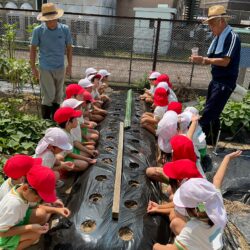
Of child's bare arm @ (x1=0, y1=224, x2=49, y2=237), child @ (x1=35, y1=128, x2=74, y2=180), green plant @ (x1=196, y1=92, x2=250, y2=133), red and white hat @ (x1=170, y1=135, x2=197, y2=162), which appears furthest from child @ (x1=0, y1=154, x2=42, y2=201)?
green plant @ (x1=196, y1=92, x2=250, y2=133)

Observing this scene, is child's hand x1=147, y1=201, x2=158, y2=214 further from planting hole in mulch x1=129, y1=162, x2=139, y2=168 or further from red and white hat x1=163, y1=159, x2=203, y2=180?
planting hole in mulch x1=129, y1=162, x2=139, y2=168

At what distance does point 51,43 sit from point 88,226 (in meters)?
3.33

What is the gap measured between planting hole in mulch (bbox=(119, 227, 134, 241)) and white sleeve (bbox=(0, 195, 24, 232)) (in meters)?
0.82

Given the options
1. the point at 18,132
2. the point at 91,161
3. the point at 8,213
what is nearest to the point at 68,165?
the point at 91,161

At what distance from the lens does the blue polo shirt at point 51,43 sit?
4.84 metres

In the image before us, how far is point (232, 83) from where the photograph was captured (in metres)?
4.51

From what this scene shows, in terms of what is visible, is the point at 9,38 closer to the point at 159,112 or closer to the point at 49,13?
the point at 49,13

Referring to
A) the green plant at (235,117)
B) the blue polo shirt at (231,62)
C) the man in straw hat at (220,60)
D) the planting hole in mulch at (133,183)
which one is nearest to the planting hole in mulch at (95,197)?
the planting hole in mulch at (133,183)

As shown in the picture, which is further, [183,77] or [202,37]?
[183,77]

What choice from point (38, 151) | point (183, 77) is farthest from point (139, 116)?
point (183, 77)

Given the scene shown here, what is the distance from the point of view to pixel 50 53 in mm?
4965

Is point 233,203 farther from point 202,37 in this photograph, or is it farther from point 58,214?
point 202,37

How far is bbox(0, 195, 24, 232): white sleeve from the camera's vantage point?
2.22m

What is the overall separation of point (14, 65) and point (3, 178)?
2686mm
